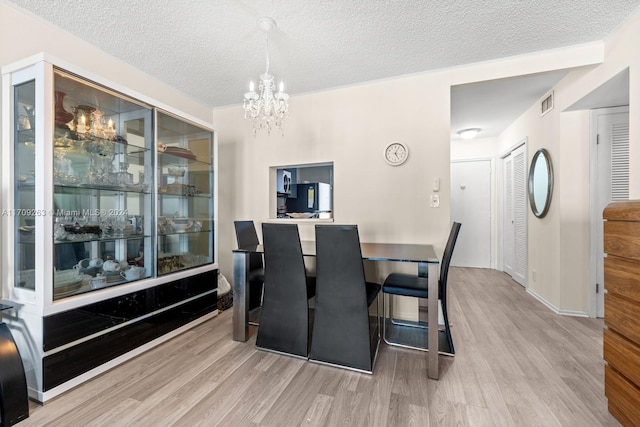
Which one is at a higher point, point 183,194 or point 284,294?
point 183,194

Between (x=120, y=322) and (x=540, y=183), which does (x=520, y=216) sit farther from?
(x=120, y=322)

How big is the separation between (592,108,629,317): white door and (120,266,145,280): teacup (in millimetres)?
4376

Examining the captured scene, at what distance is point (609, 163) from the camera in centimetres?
271

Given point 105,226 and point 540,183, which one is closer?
point 105,226

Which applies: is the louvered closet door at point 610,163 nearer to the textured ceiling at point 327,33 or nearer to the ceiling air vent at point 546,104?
the ceiling air vent at point 546,104

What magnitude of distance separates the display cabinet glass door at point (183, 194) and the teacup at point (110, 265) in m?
0.31

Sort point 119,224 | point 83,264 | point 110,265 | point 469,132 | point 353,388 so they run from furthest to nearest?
1. point 469,132
2. point 119,224
3. point 110,265
4. point 83,264
5. point 353,388

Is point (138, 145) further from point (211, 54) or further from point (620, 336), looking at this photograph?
point (620, 336)

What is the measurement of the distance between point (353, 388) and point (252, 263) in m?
1.50

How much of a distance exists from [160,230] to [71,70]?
135cm

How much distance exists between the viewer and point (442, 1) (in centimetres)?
182

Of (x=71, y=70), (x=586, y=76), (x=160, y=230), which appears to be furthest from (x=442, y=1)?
(x=160, y=230)

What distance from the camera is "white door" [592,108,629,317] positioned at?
2.65m

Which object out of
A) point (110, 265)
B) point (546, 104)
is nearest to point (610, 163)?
point (546, 104)
